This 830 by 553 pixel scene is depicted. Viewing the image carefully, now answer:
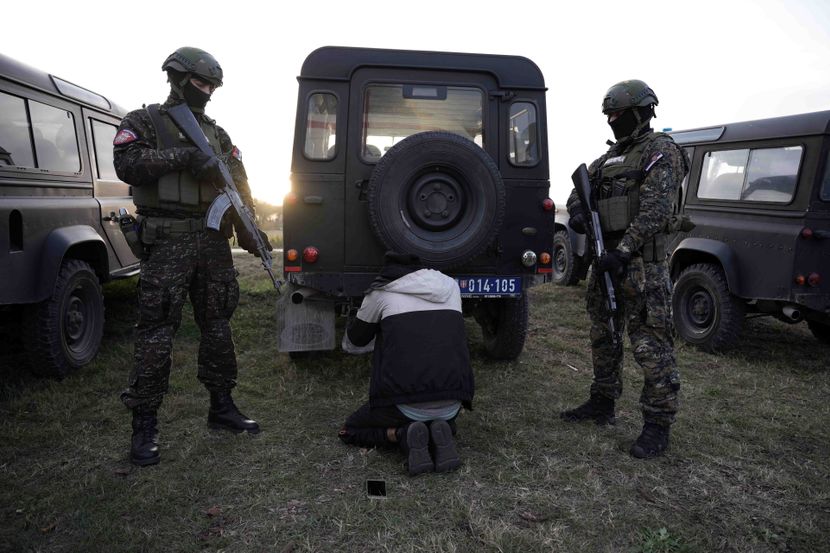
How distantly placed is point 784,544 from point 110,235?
5.30 m

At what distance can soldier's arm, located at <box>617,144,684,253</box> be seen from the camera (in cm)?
328

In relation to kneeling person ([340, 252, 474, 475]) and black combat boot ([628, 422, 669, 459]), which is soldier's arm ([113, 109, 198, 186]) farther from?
black combat boot ([628, 422, 669, 459])

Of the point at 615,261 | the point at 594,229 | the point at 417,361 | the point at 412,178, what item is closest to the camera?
the point at 417,361

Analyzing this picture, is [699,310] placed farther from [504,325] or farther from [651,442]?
[651,442]

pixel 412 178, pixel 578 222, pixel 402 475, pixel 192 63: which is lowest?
pixel 402 475

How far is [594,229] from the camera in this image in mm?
3535

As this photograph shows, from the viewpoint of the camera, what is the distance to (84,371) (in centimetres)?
450

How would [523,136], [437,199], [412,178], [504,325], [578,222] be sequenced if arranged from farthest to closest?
1. [504,325]
2. [523,136]
3. [437,199]
4. [412,178]
5. [578,222]

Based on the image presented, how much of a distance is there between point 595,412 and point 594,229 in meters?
1.18

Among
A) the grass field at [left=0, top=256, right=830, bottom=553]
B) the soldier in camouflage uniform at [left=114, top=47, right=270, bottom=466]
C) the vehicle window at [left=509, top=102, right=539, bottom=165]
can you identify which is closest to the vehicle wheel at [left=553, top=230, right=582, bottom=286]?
the grass field at [left=0, top=256, right=830, bottom=553]

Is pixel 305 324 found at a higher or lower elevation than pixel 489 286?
lower

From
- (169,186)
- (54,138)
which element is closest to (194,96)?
(169,186)

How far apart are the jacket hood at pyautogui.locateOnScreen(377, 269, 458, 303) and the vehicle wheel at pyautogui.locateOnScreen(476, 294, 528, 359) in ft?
5.60

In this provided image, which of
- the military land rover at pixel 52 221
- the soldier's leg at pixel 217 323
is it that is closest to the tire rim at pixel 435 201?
the soldier's leg at pixel 217 323
